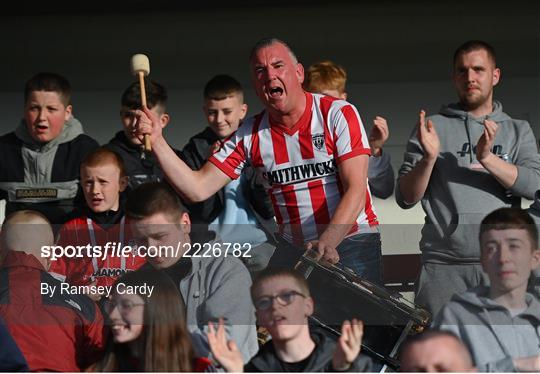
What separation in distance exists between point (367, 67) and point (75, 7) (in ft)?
5.41

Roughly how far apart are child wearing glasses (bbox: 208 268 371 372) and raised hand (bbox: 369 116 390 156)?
3.49 ft

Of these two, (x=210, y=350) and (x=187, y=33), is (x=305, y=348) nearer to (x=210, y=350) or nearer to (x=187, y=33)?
(x=210, y=350)

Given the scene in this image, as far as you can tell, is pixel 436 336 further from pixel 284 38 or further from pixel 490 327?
pixel 284 38

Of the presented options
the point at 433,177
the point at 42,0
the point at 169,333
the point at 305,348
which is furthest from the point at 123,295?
the point at 42,0

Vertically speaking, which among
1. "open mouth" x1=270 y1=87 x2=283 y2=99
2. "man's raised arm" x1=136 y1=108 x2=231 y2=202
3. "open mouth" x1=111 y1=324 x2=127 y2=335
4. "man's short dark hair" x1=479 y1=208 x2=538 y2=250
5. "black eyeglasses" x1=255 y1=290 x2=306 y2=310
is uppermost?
"open mouth" x1=270 y1=87 x2=283 y2=99

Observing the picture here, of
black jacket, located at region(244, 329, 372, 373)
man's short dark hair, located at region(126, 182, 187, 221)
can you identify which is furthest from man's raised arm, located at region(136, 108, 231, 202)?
black jacket, located at region(244, 329, 372, 373)

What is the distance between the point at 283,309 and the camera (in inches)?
159

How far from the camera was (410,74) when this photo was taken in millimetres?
7246

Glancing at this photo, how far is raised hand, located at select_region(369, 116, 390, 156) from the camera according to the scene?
4973mm

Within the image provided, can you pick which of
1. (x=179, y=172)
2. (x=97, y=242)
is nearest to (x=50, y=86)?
(x=179, y=172)

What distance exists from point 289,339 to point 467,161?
50.3 inches

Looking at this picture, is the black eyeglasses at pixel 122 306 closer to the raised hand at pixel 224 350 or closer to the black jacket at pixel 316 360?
the raised hand at pixel 224 350

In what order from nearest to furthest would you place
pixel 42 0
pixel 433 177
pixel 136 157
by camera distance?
pixel 433 177
pixel 136 157
pixel 42 0

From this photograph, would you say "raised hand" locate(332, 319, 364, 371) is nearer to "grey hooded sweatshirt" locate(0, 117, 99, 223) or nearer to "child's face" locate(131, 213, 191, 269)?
"child's face" locate(131, 213, 191, 269)
